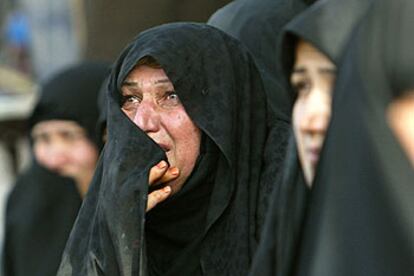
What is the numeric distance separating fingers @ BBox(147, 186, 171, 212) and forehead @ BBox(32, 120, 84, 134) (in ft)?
8.07

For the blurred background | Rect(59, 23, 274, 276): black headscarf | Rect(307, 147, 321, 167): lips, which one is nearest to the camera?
Rect(307, 147, 321, 167): lips

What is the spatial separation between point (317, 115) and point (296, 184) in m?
0.15

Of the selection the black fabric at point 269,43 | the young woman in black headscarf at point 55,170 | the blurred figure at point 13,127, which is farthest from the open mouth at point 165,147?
the blurred figure at point 13,127

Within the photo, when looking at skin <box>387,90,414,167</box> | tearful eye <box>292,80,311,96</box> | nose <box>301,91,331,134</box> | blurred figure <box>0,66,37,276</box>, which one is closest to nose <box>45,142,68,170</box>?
tearful eye <box>292,80,311,96</box>

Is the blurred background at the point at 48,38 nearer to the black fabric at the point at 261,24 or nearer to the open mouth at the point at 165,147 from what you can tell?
the black fabric at the point at 261,24

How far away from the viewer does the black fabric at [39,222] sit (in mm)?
6578

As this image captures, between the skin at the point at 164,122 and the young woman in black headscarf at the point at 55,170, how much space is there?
2257 millimetres

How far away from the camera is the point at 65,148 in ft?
21.2

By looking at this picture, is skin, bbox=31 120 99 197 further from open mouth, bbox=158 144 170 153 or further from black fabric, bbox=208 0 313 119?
open mouth, bbox=158 144 170 153

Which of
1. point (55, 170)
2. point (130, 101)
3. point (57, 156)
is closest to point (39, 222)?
point (55, 170)

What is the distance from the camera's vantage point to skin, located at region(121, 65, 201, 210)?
4.08 meters

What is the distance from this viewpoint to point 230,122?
4.06 metres

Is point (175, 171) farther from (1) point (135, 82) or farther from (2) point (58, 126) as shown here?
(2) point (58, 126)

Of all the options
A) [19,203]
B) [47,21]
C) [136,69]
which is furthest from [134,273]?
[47,21]
